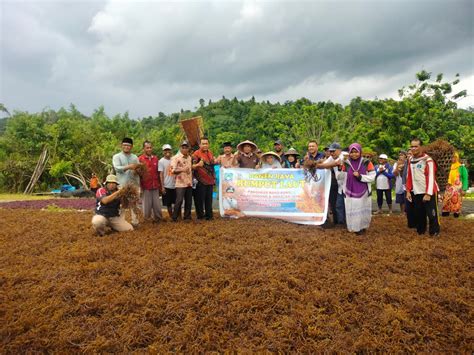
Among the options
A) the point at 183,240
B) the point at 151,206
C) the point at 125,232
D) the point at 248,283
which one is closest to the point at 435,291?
the point at 248,283

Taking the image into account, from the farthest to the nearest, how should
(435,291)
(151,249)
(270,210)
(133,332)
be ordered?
1. (270,210)
2. (151,249)
3. (435,291)
4. (133,332)

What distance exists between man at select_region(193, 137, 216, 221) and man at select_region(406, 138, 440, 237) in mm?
3837

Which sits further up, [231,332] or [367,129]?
[367,129]

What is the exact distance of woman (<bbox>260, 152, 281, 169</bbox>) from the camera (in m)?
6.86

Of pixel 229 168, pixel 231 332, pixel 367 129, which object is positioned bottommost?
pixel 231 332

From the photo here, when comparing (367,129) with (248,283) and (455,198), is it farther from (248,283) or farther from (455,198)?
(248,283)

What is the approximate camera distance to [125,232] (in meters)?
5.70

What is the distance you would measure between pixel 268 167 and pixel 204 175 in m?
1.41

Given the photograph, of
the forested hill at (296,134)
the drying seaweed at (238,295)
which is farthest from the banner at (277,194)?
the forested hill at (296,134)

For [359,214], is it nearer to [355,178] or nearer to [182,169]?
[355,178]

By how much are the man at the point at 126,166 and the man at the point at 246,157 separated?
6.96 feet

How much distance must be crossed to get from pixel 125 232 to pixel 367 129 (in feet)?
66.1

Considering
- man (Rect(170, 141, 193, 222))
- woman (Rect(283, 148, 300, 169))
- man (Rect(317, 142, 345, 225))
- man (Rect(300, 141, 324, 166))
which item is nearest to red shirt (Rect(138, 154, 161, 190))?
man (Rect(170, 141, 193, 222))

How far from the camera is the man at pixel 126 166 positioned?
5.98m
